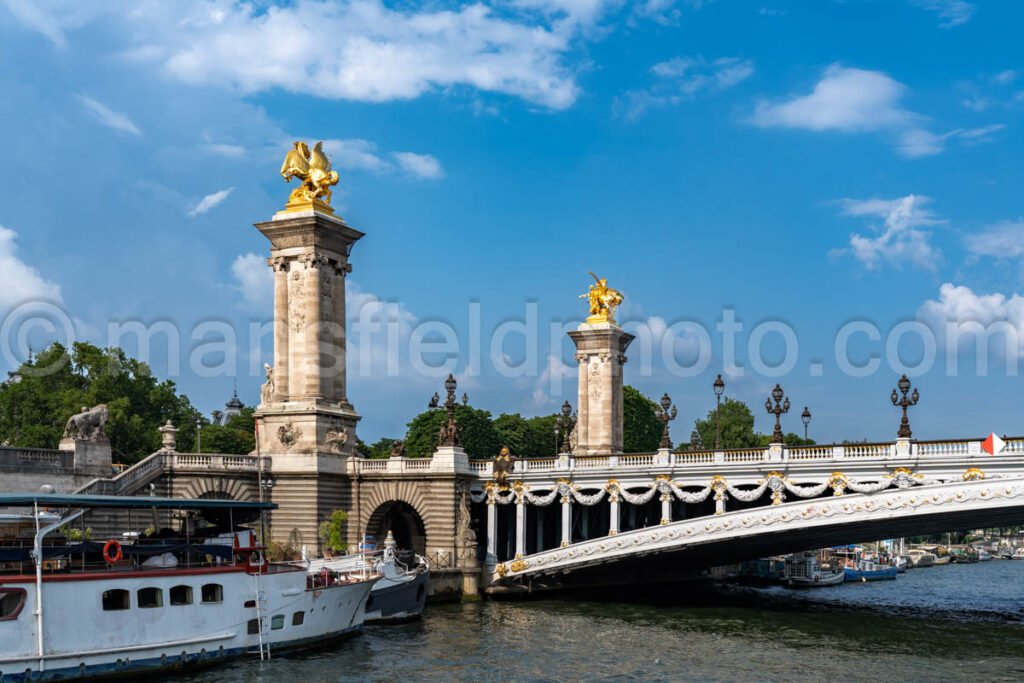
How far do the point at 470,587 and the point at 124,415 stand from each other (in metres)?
36.0

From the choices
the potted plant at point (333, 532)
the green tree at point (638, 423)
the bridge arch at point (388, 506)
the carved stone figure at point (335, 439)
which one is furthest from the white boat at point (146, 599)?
the green tree at point (638, 423)

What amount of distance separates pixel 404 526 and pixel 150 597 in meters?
29.4

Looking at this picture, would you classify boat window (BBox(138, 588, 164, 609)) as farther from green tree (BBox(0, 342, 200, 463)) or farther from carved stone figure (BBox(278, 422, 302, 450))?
green tree (BBox(0, 342, 200, 463))

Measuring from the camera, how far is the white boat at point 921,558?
5057 inches

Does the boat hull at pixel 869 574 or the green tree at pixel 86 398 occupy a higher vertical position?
the green tree at pixel 86 398

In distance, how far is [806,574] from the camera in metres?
86.2

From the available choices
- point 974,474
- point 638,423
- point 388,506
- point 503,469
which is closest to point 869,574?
point 638,423

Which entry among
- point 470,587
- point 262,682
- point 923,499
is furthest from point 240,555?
point 923,499

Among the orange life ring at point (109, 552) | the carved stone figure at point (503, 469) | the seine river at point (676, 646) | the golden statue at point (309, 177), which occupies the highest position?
the golden statue at point (309, 177)

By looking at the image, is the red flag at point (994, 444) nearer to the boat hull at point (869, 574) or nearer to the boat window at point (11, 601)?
the boat window at point (11, 601)

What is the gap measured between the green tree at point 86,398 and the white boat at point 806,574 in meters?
44.8

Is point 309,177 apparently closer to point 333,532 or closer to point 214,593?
point 333,532

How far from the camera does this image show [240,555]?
4238 centimetres

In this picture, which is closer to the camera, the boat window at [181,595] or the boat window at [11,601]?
the boat window at [11,601]
